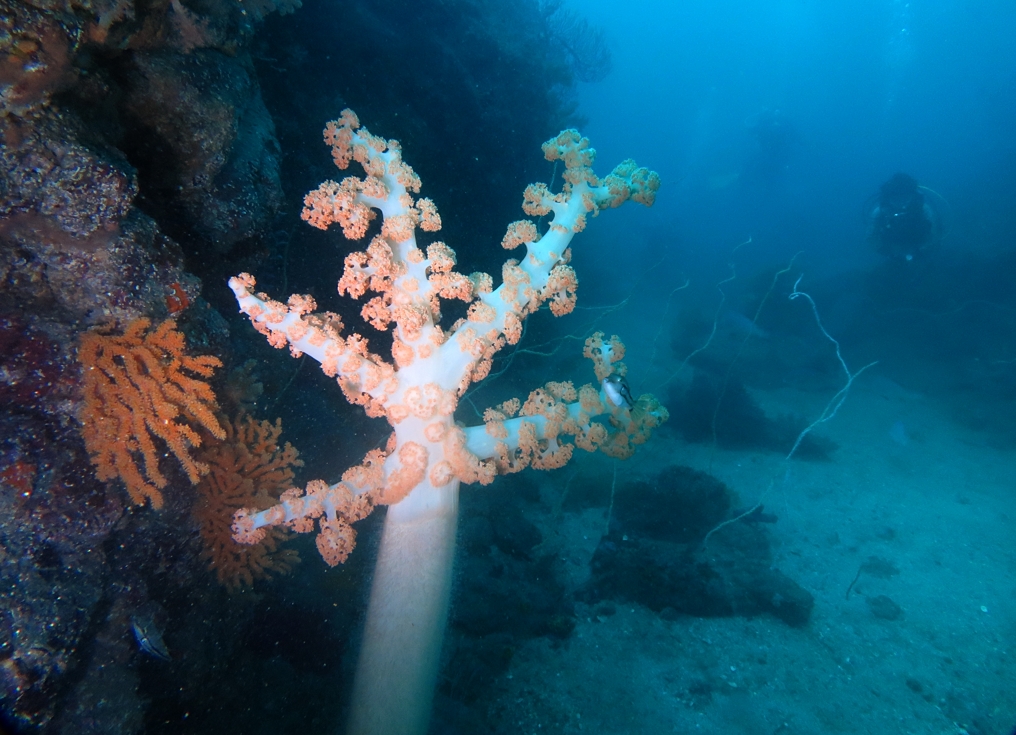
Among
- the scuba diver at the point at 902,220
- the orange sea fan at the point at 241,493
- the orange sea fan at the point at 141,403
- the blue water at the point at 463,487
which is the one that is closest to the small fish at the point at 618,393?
the blue water at the point at 463,487

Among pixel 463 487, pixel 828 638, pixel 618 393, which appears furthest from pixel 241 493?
pixel 828 638

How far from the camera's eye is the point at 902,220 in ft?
59.8

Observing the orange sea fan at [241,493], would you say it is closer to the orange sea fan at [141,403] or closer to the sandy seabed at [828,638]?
the orange sea fan at [141,403]

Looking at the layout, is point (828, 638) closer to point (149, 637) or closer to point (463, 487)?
point (463, 487)

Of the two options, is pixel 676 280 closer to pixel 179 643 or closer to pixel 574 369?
pixel 574 369

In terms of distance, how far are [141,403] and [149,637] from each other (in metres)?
1.39

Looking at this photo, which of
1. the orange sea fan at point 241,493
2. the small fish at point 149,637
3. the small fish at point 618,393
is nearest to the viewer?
the small fish at point 149,637

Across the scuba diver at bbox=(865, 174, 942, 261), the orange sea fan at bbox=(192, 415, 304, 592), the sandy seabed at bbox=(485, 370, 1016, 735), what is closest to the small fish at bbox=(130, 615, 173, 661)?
→ the orange sea fan at bbox=(192, 415, 304, 592)

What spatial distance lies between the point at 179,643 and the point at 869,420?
1762 cm

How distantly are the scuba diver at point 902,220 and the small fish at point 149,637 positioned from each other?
2486cm

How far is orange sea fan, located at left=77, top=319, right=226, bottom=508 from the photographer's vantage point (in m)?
2.39

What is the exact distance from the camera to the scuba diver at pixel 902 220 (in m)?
17.7

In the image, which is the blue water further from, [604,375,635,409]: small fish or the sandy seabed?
[604,375,635,409]: small fish

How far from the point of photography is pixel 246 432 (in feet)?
11.4
